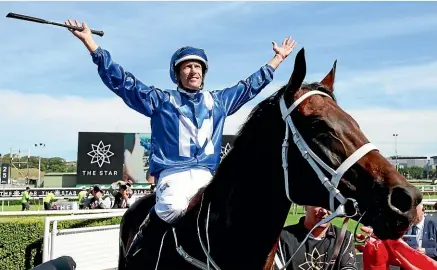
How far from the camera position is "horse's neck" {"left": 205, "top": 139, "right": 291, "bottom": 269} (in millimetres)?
2621

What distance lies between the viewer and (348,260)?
3.78m

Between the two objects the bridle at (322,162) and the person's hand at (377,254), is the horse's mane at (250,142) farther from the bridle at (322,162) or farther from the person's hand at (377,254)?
the person's hand at (377,254)

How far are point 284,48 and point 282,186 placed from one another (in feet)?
5.23

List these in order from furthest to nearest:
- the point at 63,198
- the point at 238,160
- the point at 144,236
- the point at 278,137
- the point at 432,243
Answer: the point at 63,198 → the point at 432,243 → the point at 144,236 → the point at 238,160 → the point at 278,137

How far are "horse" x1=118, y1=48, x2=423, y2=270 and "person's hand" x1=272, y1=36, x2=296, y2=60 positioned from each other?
1.02 m

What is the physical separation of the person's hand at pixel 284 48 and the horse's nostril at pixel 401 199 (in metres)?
1.94

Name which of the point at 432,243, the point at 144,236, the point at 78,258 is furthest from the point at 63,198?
the point at 144,236

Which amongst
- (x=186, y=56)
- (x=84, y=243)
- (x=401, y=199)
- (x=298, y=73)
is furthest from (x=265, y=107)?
(x=84, y=243)

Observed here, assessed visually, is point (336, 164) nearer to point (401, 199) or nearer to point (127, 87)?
point (401, 199)

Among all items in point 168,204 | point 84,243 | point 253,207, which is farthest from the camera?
point 84,243

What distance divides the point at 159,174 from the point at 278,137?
100cm

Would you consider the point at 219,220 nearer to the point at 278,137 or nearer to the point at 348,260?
the point at 278,137

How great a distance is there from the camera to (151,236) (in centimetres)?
313

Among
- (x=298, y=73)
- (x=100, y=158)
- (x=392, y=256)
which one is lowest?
(x=392, y=256)
